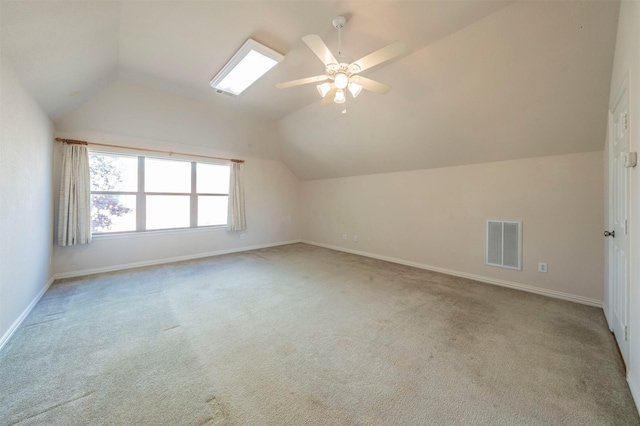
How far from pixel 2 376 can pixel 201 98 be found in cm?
382

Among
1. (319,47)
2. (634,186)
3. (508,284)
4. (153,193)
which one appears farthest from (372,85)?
(153,193)

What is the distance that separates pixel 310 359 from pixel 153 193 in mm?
4434

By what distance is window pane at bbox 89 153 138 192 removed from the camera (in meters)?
3.99

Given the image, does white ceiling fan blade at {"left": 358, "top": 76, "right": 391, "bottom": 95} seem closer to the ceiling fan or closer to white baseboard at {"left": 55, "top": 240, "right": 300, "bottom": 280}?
the ceiling fan

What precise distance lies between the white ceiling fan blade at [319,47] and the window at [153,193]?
4.09m

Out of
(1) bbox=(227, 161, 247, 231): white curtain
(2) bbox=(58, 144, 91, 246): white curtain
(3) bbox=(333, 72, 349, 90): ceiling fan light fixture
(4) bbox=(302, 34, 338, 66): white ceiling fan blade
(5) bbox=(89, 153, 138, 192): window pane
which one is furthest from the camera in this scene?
(1) bbox=(227, 161, 247, 231): white curtain

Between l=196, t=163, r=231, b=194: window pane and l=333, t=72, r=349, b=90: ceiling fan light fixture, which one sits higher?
l=333, t=72, r=349, b=90: ceiling fan light fixture

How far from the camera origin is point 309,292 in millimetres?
3172

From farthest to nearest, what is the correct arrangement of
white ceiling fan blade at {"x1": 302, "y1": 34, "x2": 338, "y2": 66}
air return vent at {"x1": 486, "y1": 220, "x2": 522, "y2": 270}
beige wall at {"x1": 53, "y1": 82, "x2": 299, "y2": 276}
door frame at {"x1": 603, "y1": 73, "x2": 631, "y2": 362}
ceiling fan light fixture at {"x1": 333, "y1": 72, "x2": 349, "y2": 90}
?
beige wall at {"x1": 53, "y1": 82, "x2": 299, "y2": 276} → air return vent at {"x1": 486, "y1": 220, "x2": 522, "y2": 270} → ceiling fan light fixture at {"x1": 333, "y1": 72, "x2": 349, "y2": 90} → white ceiling fan blade at {"x1": 302, "y1": 34, "x2": 338, "y2": 66} → door frame at {"x1": 603, "y1": 73, "x2": 631, "y2": 362}

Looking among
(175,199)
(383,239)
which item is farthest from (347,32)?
(175,199)

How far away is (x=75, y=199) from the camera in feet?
12.0

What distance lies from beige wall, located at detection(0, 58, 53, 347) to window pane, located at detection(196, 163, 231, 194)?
7.42 feet

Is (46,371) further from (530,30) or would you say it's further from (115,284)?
(530,30)

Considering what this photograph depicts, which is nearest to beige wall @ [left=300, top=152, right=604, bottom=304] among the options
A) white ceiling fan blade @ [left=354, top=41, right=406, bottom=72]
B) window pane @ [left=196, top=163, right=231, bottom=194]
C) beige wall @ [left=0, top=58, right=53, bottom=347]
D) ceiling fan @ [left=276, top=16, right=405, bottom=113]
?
ceiling fan @ [left=276, top=16, right=405, bottom=113]
